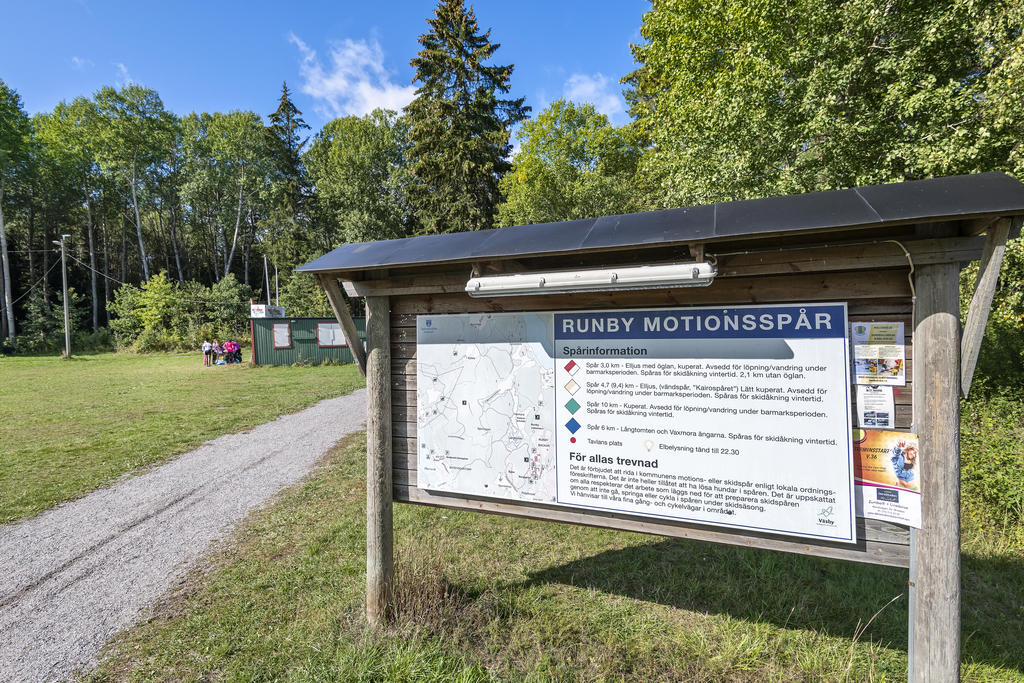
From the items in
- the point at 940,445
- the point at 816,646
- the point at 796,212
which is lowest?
the point at 816,646

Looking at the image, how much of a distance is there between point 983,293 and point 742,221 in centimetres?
104

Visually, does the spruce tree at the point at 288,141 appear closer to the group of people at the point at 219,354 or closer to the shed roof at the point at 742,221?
the group of people at the point at 219,354

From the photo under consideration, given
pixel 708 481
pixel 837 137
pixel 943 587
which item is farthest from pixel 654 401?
pixel 837 137

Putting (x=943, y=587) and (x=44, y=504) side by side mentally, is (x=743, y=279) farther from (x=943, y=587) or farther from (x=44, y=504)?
(x=44, y=504)

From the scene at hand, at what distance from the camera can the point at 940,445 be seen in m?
2.27

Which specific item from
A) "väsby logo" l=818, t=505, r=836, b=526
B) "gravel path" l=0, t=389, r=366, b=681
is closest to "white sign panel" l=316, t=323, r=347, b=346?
"gravel path" l=0, t=389, r=366, b=681

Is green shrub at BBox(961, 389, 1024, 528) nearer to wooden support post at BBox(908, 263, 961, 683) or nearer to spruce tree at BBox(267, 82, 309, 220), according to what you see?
wooden support post at BBox(908, 263, 961, 683)

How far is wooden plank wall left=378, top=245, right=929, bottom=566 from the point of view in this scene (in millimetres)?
2393

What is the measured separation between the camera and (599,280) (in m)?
2.61

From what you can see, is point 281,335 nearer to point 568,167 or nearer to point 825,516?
point 568,167

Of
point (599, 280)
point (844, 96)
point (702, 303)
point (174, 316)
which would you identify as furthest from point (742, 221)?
point (174, 316)

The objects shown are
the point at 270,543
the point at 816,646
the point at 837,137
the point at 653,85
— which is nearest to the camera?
the point at 816,646

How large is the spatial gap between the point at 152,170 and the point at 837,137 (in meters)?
51.8

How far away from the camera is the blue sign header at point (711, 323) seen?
2.47 meters
